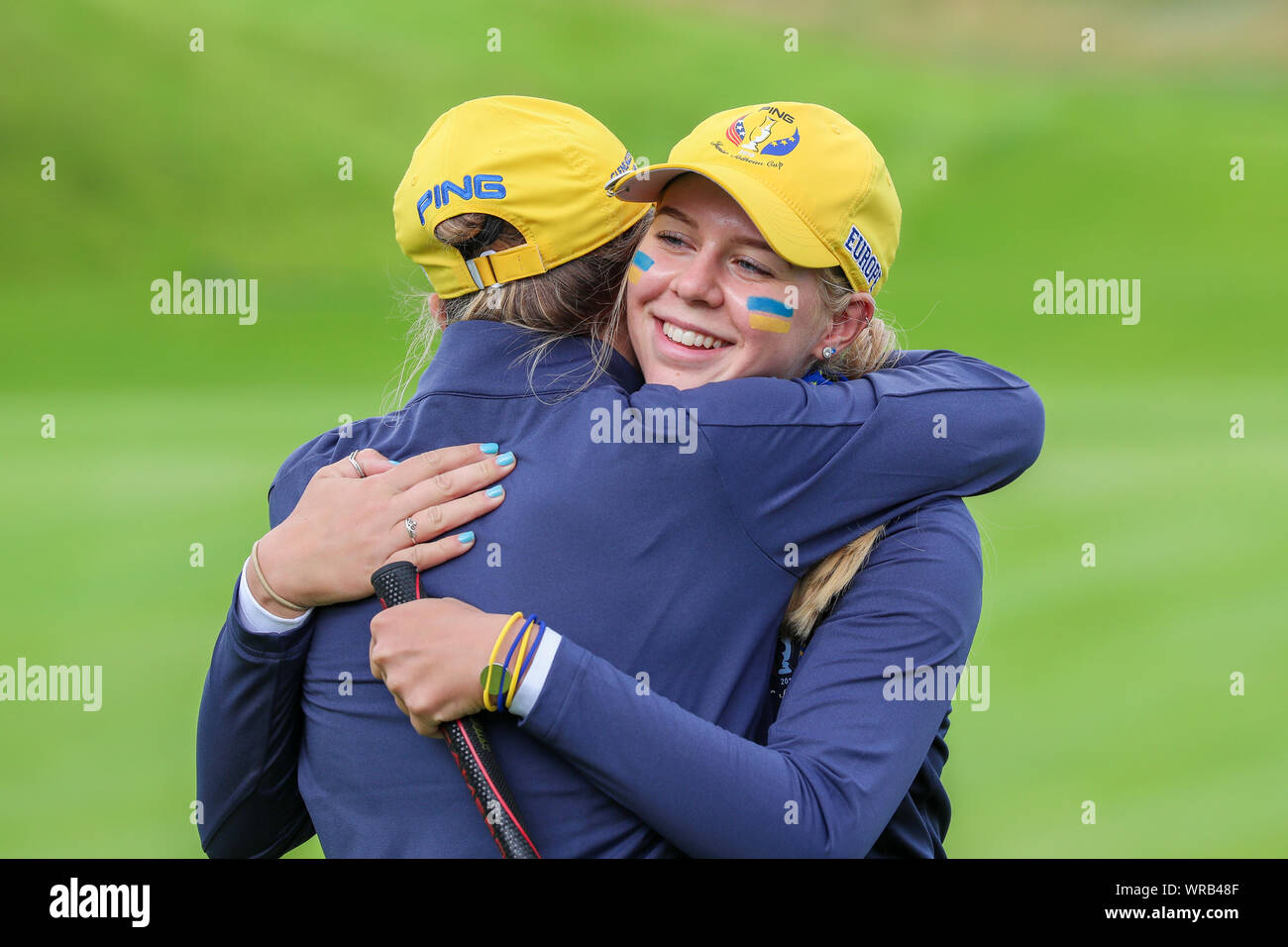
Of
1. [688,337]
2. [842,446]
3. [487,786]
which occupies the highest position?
[688,337]

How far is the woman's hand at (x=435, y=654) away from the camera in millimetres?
1287

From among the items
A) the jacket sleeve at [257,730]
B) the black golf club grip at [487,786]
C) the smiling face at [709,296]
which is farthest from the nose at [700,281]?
the black golf club grip at [487,786]

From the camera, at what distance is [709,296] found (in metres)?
1.60

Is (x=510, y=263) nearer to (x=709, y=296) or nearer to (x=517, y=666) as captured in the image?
(x=709, y=296)

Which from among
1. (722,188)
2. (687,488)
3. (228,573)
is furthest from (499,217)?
(228,573)

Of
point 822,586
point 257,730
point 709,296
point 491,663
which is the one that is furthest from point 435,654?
point 709,296

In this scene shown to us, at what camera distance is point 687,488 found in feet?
4.51

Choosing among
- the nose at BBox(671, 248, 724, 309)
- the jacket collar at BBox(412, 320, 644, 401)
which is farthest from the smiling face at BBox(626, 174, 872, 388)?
the jacket collar at BBox(412, 320, 644, 401)

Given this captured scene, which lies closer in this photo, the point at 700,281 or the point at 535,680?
the point at 535,680

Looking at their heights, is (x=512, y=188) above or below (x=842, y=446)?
above

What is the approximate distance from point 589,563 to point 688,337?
0.38 metres

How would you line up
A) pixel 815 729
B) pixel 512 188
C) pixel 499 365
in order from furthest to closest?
pixel 512 188 < pixel 499 365 < pixel 815 729

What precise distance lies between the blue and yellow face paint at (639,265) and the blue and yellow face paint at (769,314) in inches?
5.2

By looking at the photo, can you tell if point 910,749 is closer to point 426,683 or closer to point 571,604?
point 571,604
